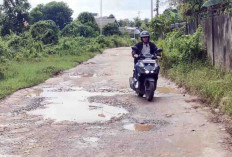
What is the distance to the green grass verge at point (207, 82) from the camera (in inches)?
270

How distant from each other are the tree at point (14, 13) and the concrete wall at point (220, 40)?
1049 inches

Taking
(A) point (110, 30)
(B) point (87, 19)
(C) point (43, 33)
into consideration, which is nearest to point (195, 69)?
(C) point (43, 33)

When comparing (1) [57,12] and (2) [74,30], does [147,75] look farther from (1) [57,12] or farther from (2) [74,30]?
(1) [57,12]

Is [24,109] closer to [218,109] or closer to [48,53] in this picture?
[218,109]

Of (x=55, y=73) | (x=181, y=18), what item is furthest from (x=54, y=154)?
(x=181, y=18)

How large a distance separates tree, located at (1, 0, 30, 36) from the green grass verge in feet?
84.7

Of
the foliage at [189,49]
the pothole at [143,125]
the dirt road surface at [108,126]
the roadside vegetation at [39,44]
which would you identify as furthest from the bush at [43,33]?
the pothole at [143,125]

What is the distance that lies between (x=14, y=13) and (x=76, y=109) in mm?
29522

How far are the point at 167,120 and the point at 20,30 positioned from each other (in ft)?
106

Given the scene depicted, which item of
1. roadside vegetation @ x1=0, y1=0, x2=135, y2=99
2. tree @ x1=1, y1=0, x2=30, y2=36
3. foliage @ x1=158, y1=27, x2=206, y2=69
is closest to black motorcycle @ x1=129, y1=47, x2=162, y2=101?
foliage @ x1=158, y1=27, x2=206, y2=69

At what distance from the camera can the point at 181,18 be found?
17.9m

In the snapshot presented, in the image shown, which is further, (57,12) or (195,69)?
(57,12)

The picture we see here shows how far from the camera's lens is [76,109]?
751 centimetres

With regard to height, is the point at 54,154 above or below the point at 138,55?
below
